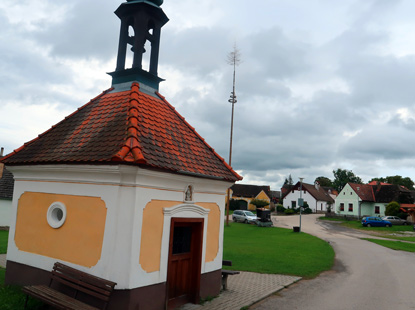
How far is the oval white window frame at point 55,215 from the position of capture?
722cm

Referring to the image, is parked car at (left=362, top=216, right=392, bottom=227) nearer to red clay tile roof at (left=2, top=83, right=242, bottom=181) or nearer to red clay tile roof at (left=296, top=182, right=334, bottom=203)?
Answer: red clay tile roof at (left=296, top=182, right=334, bottom=203)

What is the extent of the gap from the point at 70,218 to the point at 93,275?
4.32ft

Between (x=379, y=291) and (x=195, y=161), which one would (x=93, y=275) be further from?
(x=379, y=291)

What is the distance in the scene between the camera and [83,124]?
8344mm

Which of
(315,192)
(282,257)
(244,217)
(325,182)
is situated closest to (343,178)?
(325,182)

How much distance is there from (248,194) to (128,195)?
64.1 m

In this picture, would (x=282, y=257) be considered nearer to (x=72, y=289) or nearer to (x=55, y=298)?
(x=72, y=289)

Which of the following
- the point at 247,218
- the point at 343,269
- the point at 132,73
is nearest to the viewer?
the point at 132,73

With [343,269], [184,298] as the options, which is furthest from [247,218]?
[184,298]

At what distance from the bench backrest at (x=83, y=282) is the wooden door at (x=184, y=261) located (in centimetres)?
162

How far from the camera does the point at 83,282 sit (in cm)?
661

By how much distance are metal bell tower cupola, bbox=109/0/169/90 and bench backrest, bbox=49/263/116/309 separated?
195 inches

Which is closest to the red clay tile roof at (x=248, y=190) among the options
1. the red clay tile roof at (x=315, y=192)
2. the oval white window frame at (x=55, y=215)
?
the red clay tile roof at (x=315, y=192)

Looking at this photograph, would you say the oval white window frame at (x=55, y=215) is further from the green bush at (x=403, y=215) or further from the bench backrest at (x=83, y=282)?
the green bush at (x=403, y=215)
